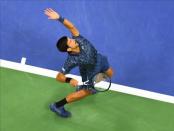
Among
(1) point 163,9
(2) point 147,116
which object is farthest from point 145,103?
(1) point 163,9

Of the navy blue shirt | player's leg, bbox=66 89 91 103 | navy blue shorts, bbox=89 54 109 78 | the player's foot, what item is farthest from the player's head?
the player's foot

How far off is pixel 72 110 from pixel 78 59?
122cm

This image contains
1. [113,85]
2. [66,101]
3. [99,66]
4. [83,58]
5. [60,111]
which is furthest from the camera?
[113,85]

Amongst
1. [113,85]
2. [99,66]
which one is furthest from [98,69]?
[113,85]

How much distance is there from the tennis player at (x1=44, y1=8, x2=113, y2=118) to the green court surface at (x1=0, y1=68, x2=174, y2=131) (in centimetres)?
48

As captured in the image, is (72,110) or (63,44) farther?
(72,110)

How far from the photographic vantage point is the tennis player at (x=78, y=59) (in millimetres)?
8203

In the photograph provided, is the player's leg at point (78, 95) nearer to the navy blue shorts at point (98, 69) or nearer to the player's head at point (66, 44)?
the navy blue shorts at point (98, 69)

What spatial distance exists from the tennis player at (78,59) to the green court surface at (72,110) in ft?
1.57

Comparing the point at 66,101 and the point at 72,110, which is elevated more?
the point at 66,101

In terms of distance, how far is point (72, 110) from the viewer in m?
9.16

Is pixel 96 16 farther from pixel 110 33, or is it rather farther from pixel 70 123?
pixel 70 123

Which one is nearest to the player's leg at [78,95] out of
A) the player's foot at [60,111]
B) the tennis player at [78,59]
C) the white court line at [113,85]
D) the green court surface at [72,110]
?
the tennis player at [78,59]

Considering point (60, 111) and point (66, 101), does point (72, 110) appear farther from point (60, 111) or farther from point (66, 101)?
point (66, 101)
